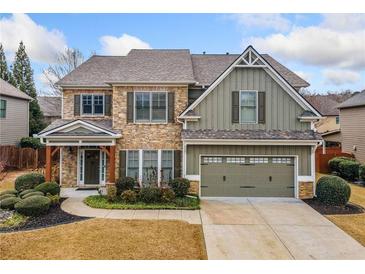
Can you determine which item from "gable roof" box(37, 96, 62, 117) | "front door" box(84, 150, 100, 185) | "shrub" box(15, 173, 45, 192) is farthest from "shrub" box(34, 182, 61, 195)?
"gable roof" box(37, 96, 62, 117)

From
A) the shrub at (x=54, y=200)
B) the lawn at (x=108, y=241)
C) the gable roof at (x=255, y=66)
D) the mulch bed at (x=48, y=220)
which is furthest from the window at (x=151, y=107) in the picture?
the lawn at (x=108, y=241)

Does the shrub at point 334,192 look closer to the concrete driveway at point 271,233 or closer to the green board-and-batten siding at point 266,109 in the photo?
the concrete driveway at point 271,233

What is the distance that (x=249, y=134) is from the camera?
14352 mm

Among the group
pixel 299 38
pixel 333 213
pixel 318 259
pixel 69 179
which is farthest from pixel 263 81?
pixel 69 179

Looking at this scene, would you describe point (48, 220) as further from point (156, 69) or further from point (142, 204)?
point (156, 69)

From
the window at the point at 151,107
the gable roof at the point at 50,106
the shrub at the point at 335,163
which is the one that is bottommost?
the shrub at the point at 335,163

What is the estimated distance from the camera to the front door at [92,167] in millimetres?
16641

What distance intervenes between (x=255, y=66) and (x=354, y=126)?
1577 cm

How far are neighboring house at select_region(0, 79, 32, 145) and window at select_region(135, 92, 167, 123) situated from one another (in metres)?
14.3

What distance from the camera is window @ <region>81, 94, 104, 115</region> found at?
54.8 ft

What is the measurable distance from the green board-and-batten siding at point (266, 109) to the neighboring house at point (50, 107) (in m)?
27.5

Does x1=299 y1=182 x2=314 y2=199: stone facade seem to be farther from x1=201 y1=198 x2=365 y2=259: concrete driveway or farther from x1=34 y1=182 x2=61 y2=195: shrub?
x1=34 y1=182 x2=61 y2=195: shrub

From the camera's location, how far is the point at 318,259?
776 centimetres
